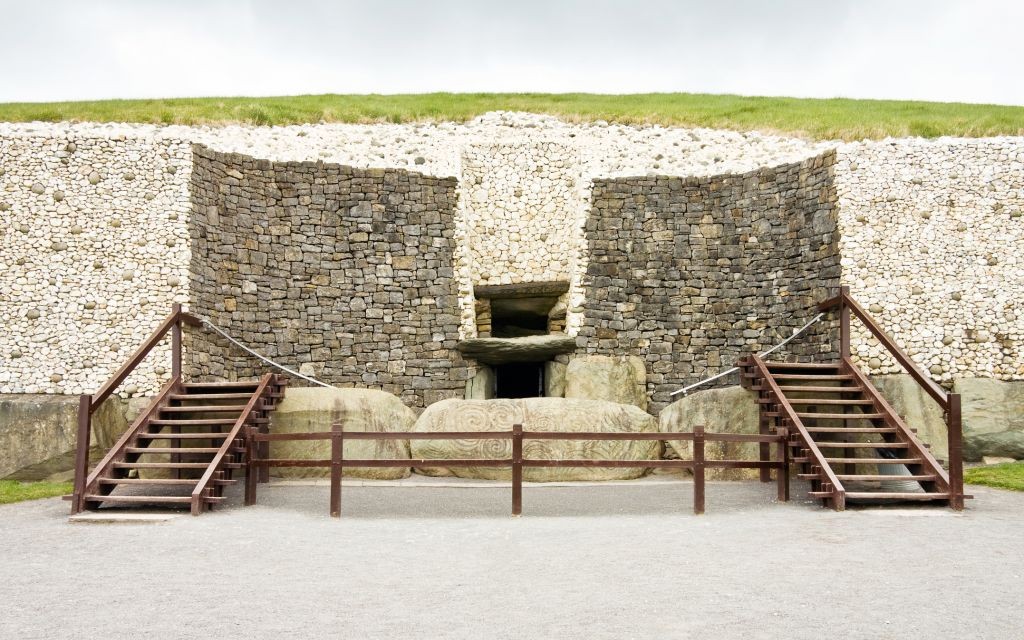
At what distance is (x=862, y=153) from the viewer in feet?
49.0

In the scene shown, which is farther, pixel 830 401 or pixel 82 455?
pixel 830 401

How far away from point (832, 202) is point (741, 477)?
16.1 feet

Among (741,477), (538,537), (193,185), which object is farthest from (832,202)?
→ (193,185)

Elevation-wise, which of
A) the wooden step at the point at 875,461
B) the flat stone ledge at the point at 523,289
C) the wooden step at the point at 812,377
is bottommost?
the wooden step at the point at 875,461

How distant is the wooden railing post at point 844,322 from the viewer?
13094mm

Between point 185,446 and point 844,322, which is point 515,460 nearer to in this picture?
point 185,446

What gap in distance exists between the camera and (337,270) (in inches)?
623

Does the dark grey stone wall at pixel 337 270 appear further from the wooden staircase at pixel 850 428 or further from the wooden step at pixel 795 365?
the wooden staircase at pixel 850 428

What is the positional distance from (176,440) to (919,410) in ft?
35.7

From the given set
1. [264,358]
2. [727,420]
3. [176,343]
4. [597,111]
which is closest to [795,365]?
[727,420]

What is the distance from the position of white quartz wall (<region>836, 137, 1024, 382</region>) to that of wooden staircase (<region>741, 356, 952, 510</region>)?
1470 millimetres

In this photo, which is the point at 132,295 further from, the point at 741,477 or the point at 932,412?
the point at 932,412

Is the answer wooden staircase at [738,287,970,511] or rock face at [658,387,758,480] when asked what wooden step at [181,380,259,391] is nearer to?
rock face at [658,387,758,480]

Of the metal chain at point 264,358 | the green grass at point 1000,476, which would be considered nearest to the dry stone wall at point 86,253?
the metal chain at point 264,358
